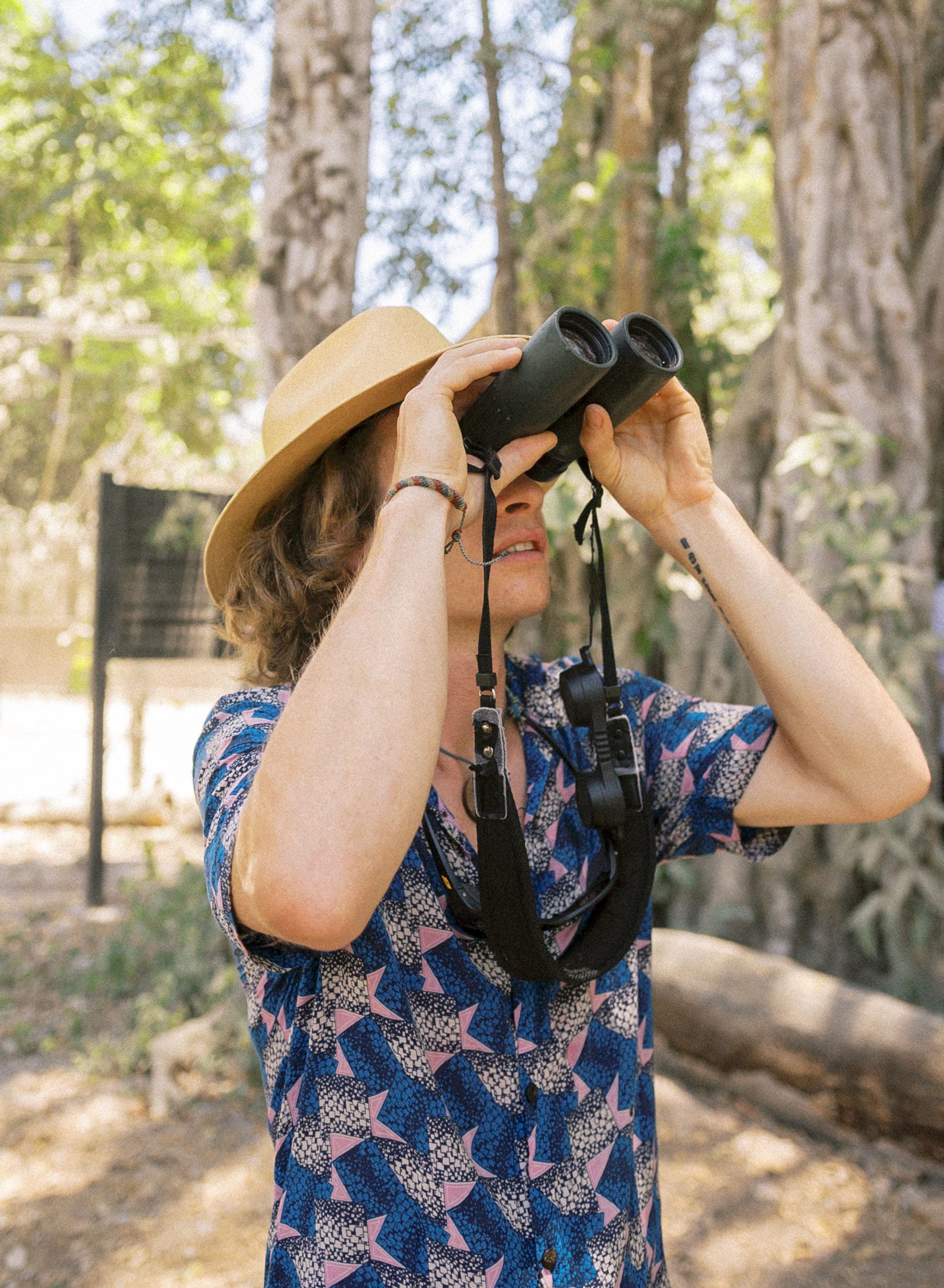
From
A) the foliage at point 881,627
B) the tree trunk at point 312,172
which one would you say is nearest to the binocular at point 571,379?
the tree trunk at point 312,172

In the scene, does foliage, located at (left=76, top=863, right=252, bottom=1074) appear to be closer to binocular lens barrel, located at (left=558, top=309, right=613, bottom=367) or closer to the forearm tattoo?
the forearm tattoo

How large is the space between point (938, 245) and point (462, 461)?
3.52 meters

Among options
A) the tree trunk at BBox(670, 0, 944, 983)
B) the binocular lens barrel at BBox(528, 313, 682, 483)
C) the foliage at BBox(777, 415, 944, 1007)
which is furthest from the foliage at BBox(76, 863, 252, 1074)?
the binocular lens barrel at BBox(528, 313, 682, 483)

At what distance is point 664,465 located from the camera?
1.39m

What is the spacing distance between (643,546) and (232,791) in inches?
127

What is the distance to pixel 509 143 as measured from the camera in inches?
181

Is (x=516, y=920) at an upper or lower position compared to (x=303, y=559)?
lower

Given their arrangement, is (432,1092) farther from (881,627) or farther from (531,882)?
(881,627)

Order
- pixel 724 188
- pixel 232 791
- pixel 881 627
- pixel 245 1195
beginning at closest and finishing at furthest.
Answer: pixel 232 791, pixel 245 1195, pixel 881 627, pixel 724 188

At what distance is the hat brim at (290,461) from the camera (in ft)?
4.14

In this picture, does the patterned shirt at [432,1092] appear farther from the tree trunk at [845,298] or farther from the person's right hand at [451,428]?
the tree trunk at [845,298]

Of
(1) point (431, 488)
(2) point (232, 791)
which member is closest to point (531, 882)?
(2) point (232, 791)

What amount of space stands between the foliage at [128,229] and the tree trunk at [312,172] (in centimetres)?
145

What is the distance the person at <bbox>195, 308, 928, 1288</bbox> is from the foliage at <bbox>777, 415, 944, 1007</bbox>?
2197mm
